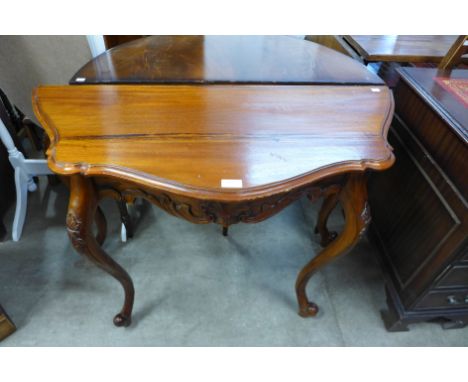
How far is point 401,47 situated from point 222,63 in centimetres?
79

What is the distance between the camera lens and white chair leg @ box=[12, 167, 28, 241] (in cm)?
132

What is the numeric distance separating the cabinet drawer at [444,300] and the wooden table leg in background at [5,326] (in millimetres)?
1350

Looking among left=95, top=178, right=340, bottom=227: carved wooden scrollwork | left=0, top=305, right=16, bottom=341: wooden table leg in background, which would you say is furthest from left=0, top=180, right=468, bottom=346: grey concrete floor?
left=95, top=178, right=340, bottom=227: carved wooden scrollwork

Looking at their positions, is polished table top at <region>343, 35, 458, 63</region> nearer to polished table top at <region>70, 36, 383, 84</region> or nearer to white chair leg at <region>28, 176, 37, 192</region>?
polished table top at <region>70, 36, 383, 84</region>

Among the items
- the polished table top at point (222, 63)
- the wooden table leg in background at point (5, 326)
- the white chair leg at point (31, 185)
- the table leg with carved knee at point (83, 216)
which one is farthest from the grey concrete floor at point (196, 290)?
the polished table top at point (222, 63)

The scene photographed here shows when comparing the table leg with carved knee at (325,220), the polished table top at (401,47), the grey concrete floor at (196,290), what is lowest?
the grey concrete floor at (196,290)

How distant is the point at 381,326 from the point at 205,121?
97cm

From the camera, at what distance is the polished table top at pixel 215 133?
0.61m

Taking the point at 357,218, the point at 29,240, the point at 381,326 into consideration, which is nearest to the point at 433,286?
the point at 381,326

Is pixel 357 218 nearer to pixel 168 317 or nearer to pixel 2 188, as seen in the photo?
pixel 168 317

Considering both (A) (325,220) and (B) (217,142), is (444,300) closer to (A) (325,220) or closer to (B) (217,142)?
(A) (325,220)

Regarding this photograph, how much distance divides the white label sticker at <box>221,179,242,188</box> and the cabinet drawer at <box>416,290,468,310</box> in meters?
0.77

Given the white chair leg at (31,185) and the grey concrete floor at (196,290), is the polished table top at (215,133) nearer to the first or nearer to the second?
the grey concrete floor at (196,290)

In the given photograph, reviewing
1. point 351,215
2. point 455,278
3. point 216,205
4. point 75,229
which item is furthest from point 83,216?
point 455,278
